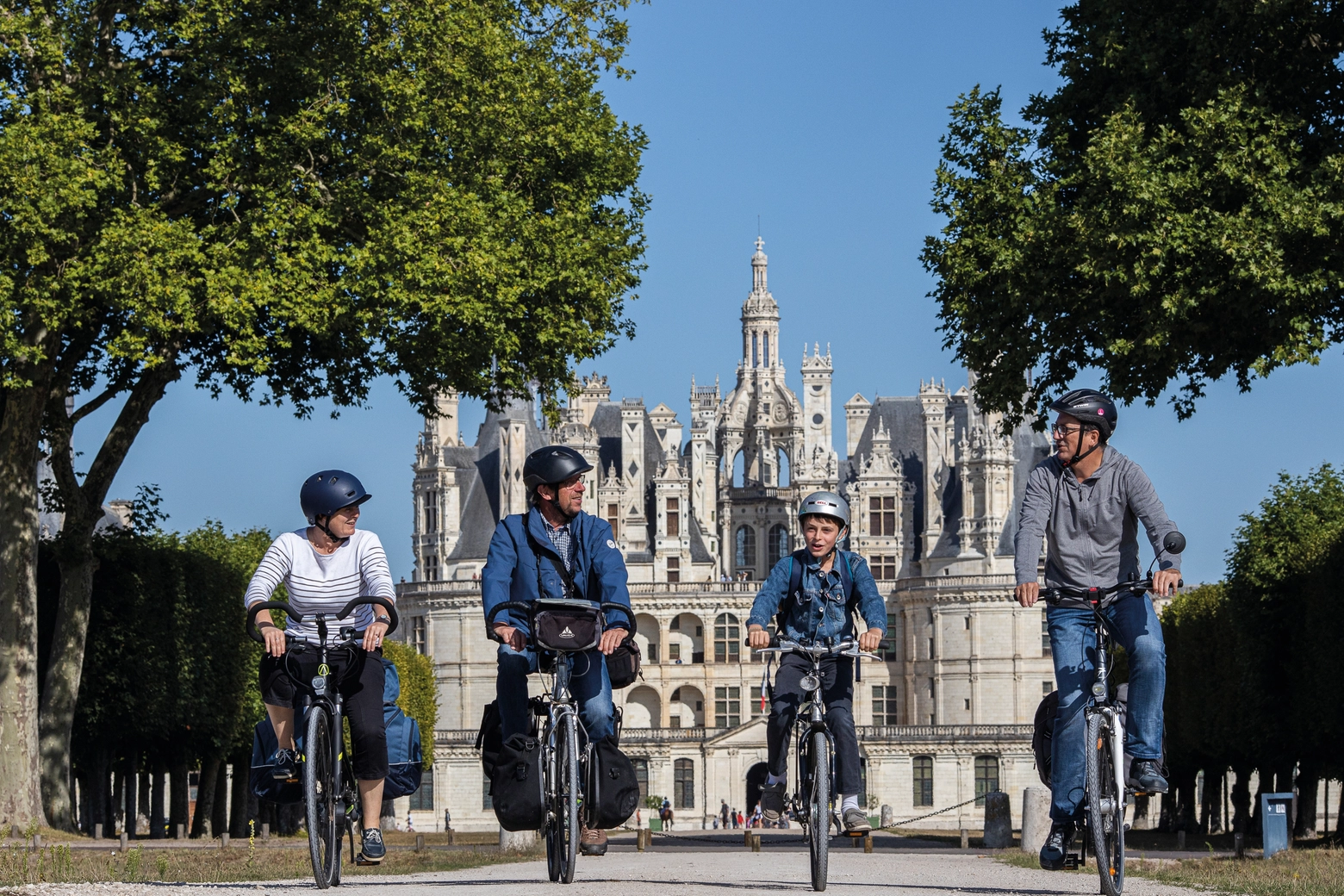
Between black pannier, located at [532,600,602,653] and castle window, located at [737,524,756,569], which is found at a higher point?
castle window, located at [737,524,756,569]

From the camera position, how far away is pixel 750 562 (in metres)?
102

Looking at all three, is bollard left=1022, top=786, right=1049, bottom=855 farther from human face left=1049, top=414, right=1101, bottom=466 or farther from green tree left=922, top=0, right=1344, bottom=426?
human face left=1049, top=414, right=1101, bottom=466

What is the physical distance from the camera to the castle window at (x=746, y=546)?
10206 cm

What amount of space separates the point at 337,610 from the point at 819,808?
2.97 m

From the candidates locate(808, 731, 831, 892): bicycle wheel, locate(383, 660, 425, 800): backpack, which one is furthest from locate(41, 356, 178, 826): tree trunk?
locate(808, 731, 831, 892): bicycle wheel

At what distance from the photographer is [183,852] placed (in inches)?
781

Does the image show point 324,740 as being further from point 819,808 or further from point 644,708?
point 644,708

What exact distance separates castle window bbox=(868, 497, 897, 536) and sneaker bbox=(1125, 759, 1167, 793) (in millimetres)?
86834

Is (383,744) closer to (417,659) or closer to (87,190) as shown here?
(87,190)

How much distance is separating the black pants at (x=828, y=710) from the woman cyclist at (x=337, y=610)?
2.32 m

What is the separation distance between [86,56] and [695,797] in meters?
68.6

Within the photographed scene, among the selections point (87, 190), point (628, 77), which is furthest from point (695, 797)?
point (87, 190)

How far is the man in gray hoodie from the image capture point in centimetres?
1027

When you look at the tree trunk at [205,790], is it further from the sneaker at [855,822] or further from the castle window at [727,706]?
the castle window at [727,706]
